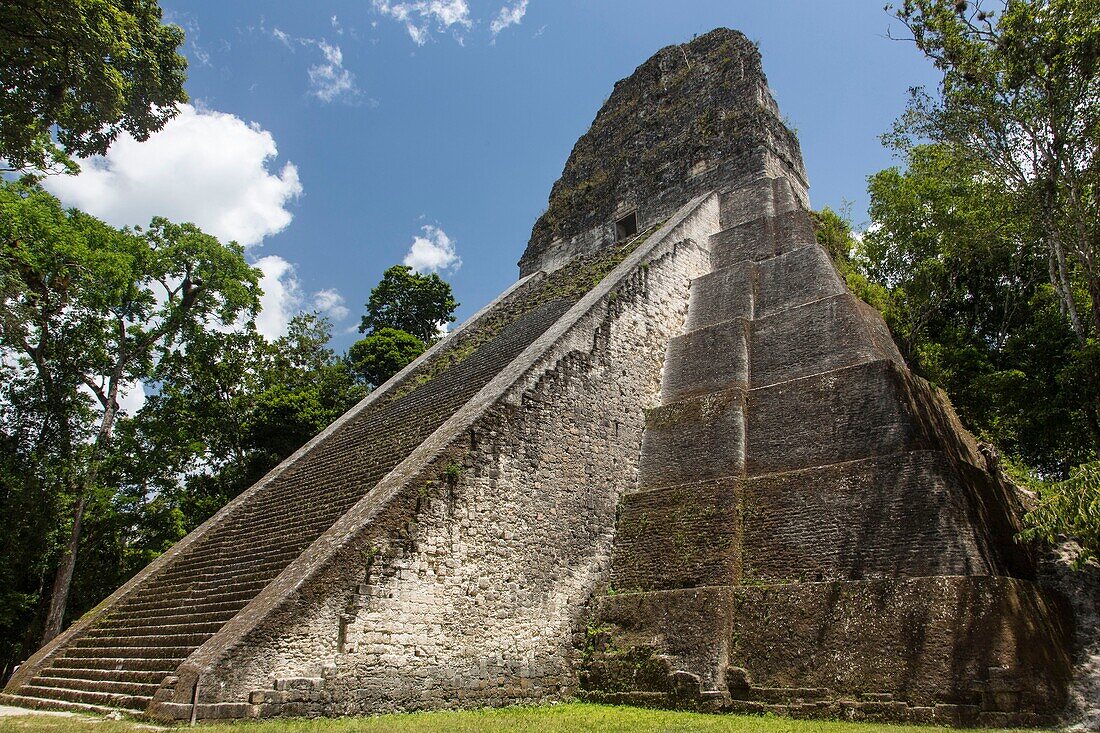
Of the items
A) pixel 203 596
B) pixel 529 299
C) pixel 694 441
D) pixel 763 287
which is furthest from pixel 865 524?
pixel 529 299

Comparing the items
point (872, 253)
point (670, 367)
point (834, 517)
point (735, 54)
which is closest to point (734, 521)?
point (834, 517)

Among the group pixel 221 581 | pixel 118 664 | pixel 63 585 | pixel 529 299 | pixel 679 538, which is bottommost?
pixel 118 664

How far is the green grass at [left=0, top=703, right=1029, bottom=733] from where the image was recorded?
17.1ft

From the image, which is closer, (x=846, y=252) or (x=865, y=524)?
(x=865, y=524)

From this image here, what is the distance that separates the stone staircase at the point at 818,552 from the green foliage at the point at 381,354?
1428 centimetres

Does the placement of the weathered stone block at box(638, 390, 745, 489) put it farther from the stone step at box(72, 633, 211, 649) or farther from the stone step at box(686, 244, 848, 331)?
the stone step at box(72, 633, 211, 649)

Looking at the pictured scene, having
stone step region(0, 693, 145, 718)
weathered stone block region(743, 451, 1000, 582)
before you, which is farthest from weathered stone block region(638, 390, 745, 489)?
stone step region(0, 693, 145, 718)

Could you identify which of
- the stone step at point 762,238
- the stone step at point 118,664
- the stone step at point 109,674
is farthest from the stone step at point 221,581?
the stone step at point 762,238

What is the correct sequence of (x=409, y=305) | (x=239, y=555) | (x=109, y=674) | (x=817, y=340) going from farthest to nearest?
(x=409, y=305), (x=817, y=340), (x=239, y=555), (x=109, y=674)

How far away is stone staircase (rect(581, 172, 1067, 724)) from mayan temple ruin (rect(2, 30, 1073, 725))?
0.03 meters

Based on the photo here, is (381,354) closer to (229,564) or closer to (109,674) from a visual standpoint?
(229,564)

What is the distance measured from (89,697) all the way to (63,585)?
9.26m

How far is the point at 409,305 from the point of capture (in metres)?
26.7

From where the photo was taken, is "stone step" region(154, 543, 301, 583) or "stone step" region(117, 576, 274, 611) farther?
"stone step" region(154, 543, 301, 583)
